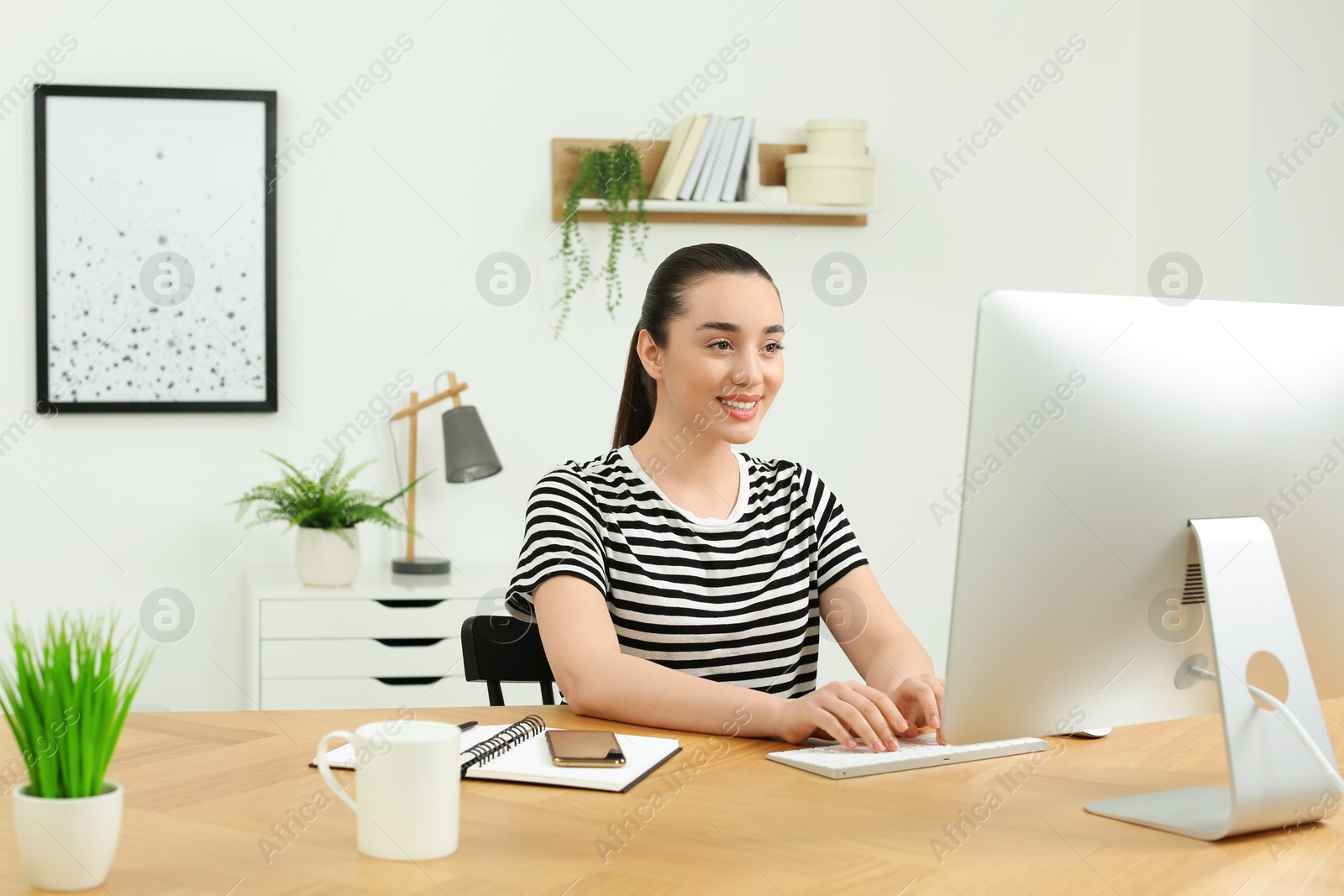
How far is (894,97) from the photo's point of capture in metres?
3.47

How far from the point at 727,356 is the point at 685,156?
1700mm

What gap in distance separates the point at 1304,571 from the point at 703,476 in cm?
84

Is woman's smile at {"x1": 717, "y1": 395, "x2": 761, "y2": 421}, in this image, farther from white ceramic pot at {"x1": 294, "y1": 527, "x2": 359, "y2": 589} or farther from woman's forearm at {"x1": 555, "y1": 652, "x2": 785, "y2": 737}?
white ceramic pot at {"x1": 294, "y1": 527, "x2": 359, "y2": 589}

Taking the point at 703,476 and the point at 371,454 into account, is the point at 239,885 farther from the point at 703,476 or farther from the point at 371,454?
the point at 371,454

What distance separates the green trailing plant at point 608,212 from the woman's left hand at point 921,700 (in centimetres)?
213

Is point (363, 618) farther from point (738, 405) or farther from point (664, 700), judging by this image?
point (664, 700)

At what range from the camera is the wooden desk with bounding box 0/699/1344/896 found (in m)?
0.90

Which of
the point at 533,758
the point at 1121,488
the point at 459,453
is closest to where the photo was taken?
the point at 1121,488

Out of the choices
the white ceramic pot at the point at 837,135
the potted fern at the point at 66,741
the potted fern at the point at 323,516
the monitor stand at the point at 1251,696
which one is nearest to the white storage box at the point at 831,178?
the white ceramic pot at the point at 837,135

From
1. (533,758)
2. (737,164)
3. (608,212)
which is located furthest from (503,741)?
(737,164)

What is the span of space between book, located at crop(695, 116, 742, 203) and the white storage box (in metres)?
0.17

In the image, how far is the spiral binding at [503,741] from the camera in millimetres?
1156

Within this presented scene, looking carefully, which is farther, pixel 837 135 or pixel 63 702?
pixel 837 135

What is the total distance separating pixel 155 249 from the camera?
311 cm
